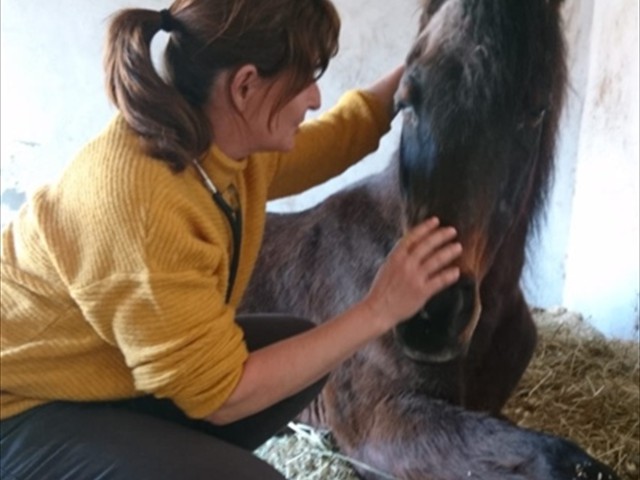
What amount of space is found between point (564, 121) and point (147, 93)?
4.70 feet

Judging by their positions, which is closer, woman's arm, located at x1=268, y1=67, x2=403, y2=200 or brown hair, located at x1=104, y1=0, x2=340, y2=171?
brown hair, located at x1=104, y1=0, x2=340, y2=171

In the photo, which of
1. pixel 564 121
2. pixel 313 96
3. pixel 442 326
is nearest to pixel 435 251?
pixel 442 326

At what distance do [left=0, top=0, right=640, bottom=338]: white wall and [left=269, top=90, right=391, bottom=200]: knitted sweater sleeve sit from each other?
18.4 inches

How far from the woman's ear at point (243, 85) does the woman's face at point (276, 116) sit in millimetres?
16

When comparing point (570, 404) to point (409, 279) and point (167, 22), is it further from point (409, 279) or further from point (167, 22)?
point (167, 22)

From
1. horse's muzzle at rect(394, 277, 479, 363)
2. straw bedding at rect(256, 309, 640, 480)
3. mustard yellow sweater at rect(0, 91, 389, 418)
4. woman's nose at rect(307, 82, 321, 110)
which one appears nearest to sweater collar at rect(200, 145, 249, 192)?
mustard yellow sweater at rect(0, 91, 389, 418)

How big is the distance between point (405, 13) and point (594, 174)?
0.82 meters

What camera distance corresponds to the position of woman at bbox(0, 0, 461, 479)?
1.29 m

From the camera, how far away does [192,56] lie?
133 centimetres

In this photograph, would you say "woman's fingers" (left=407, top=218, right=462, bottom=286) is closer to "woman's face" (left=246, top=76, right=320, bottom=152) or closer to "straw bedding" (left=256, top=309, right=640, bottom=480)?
"woman's face" (left=246, top=76, right=320, bottom=152)

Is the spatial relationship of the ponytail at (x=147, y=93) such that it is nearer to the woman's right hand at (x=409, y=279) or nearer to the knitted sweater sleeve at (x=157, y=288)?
the knitted sweater sleeve at (x=157, y=288)

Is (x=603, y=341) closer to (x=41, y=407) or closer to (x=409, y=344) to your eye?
(x=409, y=344)

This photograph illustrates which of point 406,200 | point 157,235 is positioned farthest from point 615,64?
point 157,235

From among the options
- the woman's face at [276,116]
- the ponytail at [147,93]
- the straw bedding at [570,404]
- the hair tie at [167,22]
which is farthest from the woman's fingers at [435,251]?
the straw bedding at [570,404]
